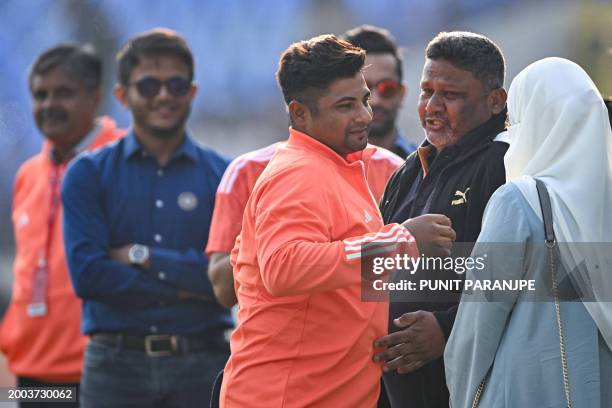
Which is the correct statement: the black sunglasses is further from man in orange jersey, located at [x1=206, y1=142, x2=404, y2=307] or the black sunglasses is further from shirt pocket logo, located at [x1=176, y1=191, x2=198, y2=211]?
man in orange jersey, located at [x1=206, y1=142, x2=404, y2=307]

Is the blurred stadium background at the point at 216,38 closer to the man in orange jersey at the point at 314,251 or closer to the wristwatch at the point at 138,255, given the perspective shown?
the wristwatch at the point at 138,255

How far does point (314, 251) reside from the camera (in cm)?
351

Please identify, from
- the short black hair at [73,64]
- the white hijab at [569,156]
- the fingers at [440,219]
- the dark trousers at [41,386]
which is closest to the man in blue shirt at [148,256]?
the dark trousers at [41,386]

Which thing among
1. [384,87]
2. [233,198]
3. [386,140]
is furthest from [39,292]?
[384,87]

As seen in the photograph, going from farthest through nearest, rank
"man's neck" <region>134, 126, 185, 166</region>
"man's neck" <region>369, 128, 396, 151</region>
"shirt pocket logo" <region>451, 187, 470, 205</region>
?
"man's neck" <region>369, 128, 396, 151</region>, "man's neck" <region>134, 126, 185, 166</region>, "shirt pocket logo" <region>451, 187, 470, 205</region>

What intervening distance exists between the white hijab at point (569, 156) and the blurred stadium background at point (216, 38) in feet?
15.4

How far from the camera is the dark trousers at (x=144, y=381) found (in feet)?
18.4

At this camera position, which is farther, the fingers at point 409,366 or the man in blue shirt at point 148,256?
the man in blue shirt at point 148,256

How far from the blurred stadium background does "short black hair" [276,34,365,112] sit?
4.50 m

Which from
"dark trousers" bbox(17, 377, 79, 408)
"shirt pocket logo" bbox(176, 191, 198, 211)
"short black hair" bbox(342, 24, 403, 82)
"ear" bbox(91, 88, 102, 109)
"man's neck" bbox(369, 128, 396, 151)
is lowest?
"dark trousers" bbox(17, 377, 79, 408)

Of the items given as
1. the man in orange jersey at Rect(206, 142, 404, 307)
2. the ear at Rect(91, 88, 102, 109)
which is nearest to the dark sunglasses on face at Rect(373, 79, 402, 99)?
the man in orange jersey at Rect(206, 142, 404, 307)

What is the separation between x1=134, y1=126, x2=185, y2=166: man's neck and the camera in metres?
6.03

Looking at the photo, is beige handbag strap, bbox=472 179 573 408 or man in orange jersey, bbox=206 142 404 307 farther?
man in orange jersey, bbox=206 142 404 307

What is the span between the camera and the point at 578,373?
3439 mm
